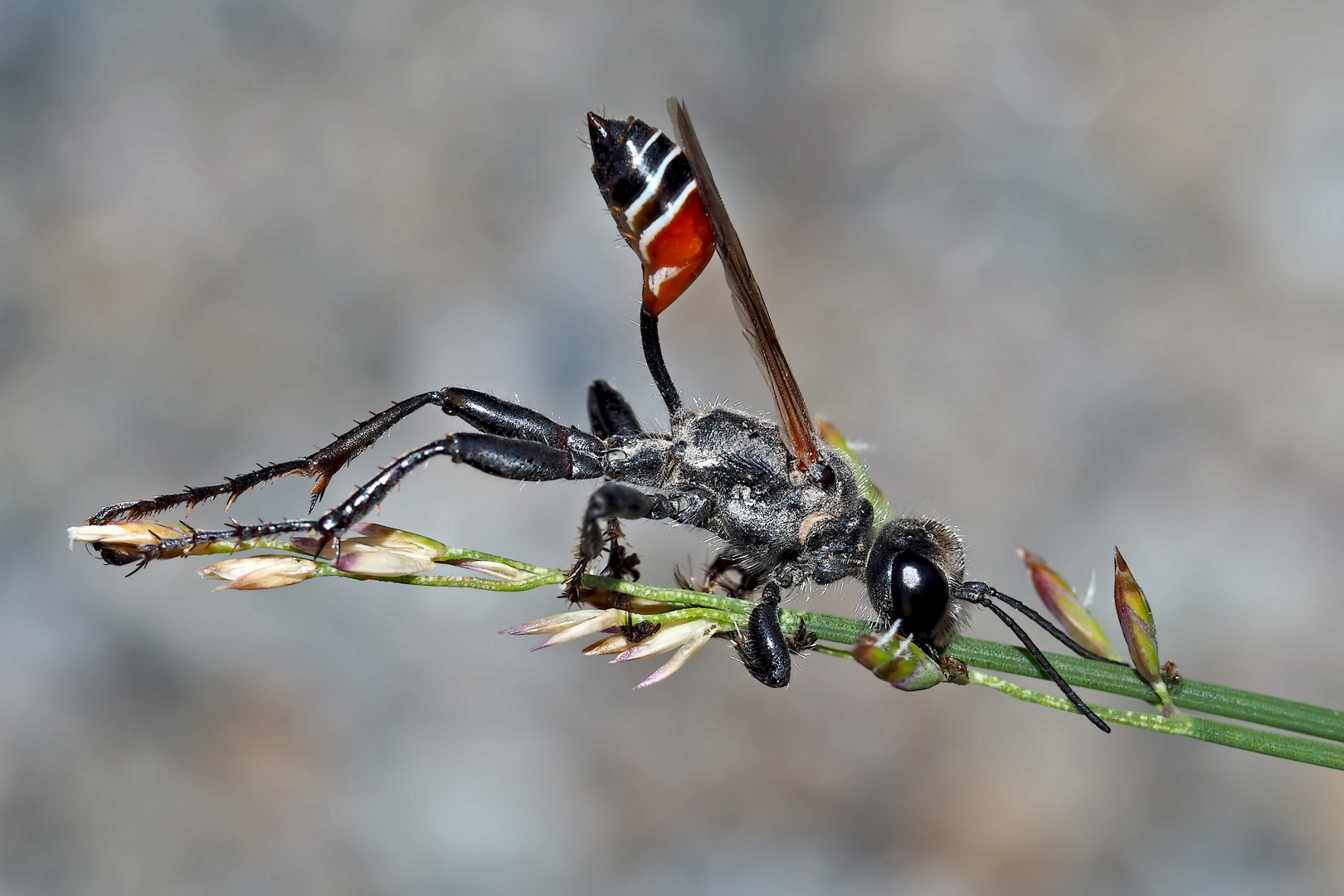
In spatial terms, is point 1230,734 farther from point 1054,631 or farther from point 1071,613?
point 1054,631

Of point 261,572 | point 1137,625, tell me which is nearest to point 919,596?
point 1137,625

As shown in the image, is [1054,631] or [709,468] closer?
[1054,631]

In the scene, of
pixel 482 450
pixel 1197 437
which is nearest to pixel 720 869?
pixel 482 450

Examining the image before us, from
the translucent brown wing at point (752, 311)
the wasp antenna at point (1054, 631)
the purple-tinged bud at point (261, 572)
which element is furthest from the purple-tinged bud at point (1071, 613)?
the purple-tinged bud at point (261, 572)

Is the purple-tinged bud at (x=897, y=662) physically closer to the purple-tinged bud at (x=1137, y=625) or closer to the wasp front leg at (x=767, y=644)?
the purple-tinged bud at (x=1137, y=625)

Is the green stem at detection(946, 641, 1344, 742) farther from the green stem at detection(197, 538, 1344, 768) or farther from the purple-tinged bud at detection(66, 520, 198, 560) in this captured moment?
the purple-tinged bud at detection(66, 520, 198, 560)
